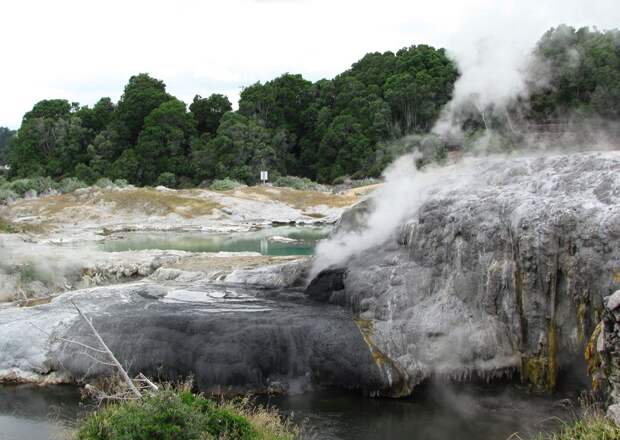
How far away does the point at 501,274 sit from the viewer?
15047 mm

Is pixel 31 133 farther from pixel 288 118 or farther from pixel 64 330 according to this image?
pixel 64 330

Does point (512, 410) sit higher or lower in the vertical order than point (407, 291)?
lower

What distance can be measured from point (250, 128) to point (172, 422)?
68.5 m

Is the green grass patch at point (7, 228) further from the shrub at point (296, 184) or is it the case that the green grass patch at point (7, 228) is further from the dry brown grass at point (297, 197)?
the shrub at point (296, 184)

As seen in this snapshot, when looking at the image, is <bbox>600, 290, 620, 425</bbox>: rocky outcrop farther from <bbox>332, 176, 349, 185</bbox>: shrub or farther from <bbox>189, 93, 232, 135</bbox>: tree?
<bbox>189, 93, 232, 135</bbox>: tree

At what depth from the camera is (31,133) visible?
85.4 meters

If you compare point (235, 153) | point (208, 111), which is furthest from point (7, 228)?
point (208, 111)

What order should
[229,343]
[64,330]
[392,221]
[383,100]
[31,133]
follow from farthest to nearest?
[31,133], [383,100], [392,221], [64,330], [229,343]

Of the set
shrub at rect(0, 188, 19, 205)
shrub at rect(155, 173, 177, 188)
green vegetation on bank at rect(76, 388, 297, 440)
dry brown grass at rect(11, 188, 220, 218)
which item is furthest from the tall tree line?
green vegetation on bank at rect(76, 388, 297, 440)

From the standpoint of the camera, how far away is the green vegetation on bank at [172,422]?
9773mm

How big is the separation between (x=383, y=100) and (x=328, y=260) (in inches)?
2345

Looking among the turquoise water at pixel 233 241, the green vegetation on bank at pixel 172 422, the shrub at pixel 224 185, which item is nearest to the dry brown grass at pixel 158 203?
the shrub at pixel 224 185

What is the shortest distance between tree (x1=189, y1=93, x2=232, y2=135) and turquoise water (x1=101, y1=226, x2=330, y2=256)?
3660 cm

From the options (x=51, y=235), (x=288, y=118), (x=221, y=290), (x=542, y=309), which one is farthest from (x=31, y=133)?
(x=542, y=309)
